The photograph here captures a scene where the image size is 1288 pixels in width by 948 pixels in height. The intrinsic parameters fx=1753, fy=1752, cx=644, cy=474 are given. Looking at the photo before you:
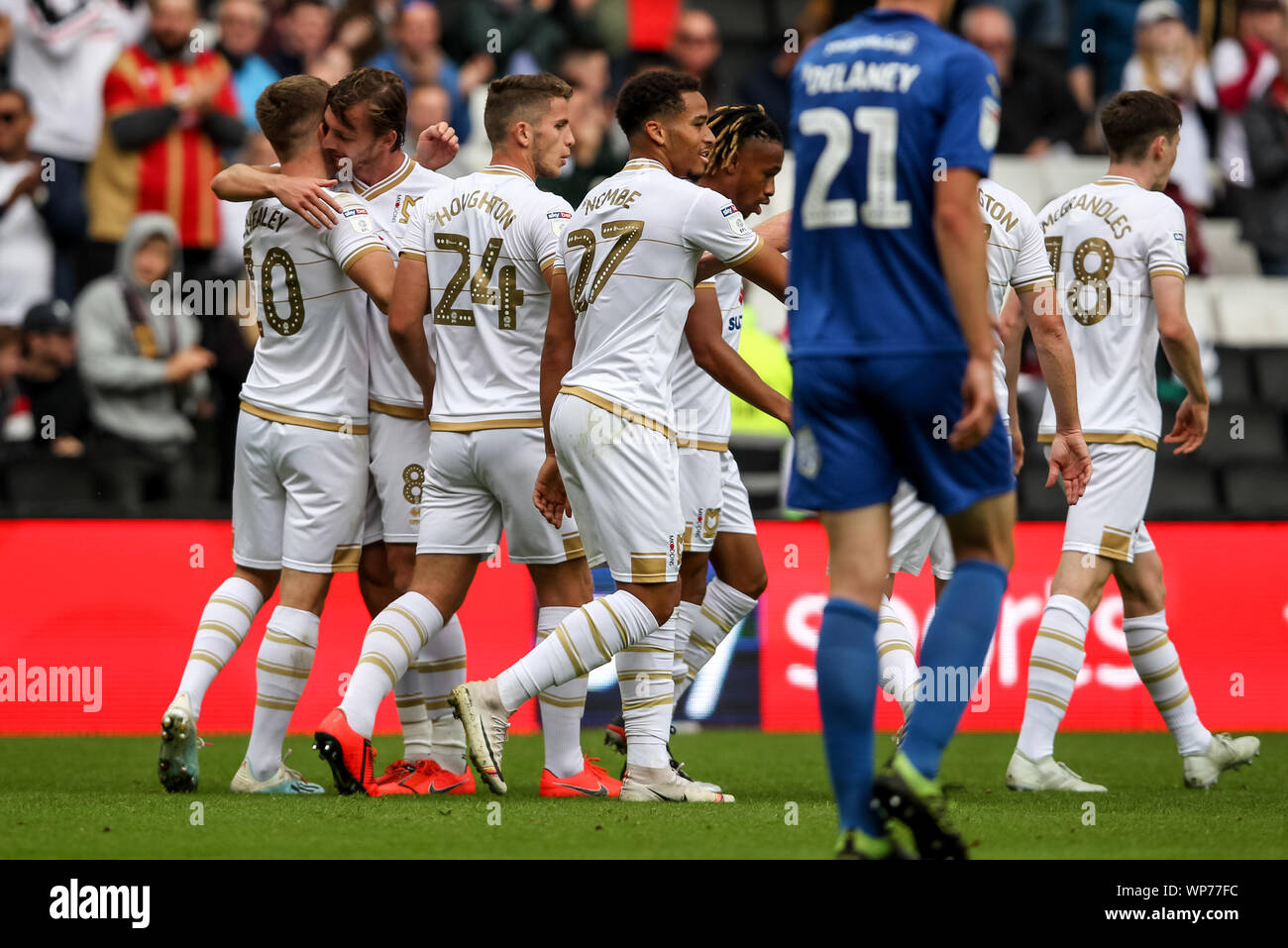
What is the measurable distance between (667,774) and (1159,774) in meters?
2.70

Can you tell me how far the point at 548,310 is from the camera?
619 centimetres

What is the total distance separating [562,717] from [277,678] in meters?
1.05

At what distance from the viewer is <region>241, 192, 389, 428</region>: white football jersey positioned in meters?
6.46

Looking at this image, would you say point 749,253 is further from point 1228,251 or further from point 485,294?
point 1228,251

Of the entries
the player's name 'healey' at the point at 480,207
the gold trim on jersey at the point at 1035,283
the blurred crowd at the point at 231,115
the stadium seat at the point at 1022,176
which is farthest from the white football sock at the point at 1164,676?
the stadium seat at the point at 1022,176

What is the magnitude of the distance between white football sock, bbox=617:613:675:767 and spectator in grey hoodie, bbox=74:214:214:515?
17.2 ft

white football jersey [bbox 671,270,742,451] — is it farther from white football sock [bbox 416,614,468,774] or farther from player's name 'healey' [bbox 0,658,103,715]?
player's name 'healey' [bbox 0,658,103,715]

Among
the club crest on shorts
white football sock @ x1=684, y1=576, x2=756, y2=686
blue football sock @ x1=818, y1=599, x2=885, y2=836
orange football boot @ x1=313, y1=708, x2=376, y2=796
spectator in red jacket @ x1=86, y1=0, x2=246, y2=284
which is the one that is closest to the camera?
blue football sock @ x1=818, y1=599, x2=885, y2=836

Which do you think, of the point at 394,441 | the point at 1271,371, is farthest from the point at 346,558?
the point at 1271,371

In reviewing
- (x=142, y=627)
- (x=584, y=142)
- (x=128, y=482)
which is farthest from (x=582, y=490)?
(x=584, y=142)

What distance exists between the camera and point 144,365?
35.6 ft

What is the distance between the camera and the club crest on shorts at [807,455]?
4.45 metres

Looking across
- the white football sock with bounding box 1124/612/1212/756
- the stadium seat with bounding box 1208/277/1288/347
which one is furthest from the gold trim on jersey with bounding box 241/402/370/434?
the stadium seat with bounding box 1208/277/1288/347
